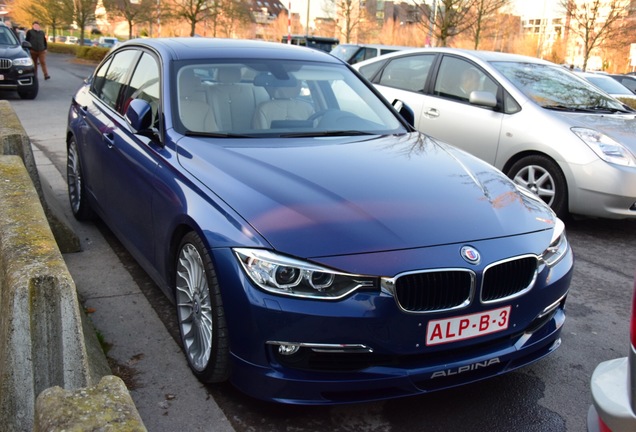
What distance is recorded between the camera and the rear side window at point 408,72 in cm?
745

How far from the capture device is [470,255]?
2711mm

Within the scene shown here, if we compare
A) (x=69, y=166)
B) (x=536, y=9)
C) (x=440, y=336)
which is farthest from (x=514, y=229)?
(x=536, y=9)

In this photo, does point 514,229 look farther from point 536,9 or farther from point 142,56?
point 536,9

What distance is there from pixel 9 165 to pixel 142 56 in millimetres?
1271

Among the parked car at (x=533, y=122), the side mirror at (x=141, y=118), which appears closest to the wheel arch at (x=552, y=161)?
the parked car at (x=533, y=122)

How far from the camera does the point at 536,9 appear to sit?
7669 centimetres

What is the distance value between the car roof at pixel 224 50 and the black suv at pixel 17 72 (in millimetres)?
11122

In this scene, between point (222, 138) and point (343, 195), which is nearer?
point (343, 195)

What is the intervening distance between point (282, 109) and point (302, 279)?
5.67 ft

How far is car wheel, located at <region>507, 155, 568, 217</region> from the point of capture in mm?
5895

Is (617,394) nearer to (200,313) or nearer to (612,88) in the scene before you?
(200,313)

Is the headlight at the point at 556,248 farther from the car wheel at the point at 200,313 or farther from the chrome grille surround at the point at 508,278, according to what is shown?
the car wheel at the point at 200,313

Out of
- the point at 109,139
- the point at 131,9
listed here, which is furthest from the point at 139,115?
the point at 131,9

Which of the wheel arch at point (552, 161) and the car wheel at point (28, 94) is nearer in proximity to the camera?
the wheel arch at point (552, 161)
